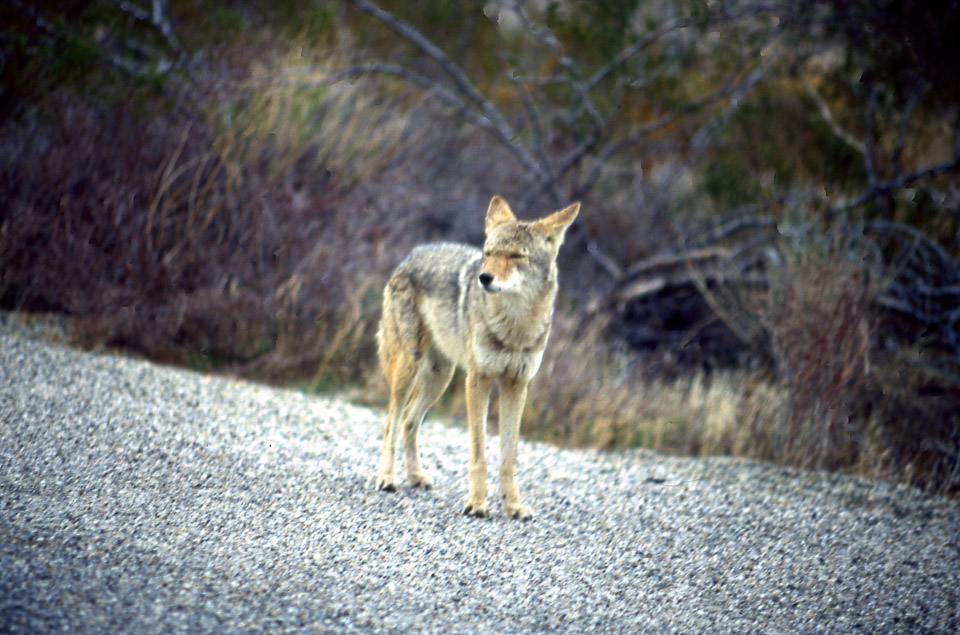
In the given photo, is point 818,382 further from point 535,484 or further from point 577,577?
point 577,577

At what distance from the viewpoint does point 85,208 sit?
8016 millimetres

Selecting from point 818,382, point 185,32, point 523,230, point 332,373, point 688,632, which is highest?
point 185,32

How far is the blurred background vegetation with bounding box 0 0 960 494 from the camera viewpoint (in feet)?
25.3

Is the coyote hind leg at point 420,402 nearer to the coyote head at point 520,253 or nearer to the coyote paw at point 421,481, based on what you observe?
the coyote paw at point 421,481

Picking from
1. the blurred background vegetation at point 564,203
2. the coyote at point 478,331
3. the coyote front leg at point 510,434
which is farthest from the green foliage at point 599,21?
the coyote front leg at point 510,434

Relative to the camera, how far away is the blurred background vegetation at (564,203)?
7.73m

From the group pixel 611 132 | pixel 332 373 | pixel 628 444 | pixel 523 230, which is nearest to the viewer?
pixel 523 230

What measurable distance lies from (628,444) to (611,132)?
806cm

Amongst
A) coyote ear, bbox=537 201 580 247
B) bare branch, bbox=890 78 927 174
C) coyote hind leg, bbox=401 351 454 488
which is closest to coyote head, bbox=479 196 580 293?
coyote ear, bbox=537 201 580 247

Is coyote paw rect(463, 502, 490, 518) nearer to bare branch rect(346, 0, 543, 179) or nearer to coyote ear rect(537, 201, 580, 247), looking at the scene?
coyote ear rect(537, 201, 580, 247)

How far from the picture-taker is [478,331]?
493 cm

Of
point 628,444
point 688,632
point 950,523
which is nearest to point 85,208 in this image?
point 628,444

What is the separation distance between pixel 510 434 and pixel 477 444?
0.80 feet

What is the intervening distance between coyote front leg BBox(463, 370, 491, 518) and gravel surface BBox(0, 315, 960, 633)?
139 mm
